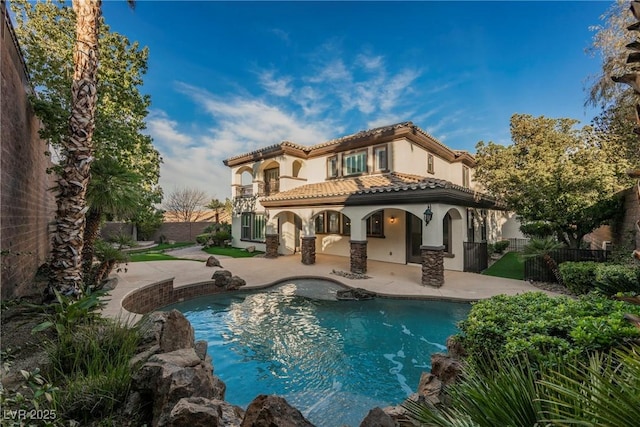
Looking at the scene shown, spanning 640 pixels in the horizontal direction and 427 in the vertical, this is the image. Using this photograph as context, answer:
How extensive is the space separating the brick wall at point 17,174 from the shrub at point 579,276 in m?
14.3

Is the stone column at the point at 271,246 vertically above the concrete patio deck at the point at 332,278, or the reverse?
the stone column at the point at 271,246

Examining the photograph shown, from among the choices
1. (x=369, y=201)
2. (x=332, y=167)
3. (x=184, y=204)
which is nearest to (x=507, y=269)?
(x=369, y=201)

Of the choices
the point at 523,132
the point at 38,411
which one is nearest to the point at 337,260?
the point at 38,411

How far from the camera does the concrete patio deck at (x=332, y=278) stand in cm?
930

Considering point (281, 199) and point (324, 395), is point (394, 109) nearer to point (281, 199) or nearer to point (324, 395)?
point (281, 199)

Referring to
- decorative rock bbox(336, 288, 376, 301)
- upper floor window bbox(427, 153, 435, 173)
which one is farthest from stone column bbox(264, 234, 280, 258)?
upper floor window bbox(427, 153, 435, 173)

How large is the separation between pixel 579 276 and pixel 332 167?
1307 cm

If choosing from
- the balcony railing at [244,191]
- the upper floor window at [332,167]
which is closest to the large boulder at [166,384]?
the upper floor window at [332,167]

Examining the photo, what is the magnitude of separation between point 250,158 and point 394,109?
11.6 meters

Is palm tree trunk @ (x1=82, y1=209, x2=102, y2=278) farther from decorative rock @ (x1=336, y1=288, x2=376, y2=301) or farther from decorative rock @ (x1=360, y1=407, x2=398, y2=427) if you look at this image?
decorative rock @ (x1=360, y1=407, x2=398, y2=427)

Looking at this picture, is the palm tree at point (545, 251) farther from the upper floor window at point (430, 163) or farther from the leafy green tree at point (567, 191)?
the upper floor window at point (430, 163)

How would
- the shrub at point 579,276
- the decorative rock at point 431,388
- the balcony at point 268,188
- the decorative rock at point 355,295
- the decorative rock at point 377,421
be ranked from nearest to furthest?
the decorative rock at point 377,421, the decorative rock at point 431,388, the shrub at point 579,276, the decorative rock at point 355,295, the balcony at point 268,188

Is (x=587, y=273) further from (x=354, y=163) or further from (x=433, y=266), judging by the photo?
→ (x=354, y=163)

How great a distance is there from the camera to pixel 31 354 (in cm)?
386
